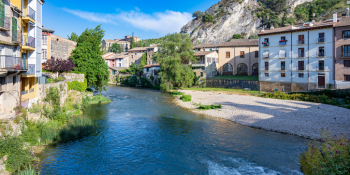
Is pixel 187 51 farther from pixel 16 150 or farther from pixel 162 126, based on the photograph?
pixel 16 150

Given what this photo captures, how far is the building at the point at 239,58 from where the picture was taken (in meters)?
49.6

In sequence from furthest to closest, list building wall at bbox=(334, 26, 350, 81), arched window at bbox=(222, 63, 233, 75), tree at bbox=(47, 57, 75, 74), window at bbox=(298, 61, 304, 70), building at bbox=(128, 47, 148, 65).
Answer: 1. building at bbox=(128, 47, 148, 65)
2. arched window at bbox=(222, 63, 233, 75)
3. window at bbox=(298, 61, 304, 70)
4. building wall at bbox=(334, 26, 350, 81)
5. tree at bbox=(47, 57, 75, 74)

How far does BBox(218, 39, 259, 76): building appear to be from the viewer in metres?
49.6

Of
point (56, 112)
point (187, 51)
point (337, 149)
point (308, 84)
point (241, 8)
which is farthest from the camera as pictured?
point (241, 8)

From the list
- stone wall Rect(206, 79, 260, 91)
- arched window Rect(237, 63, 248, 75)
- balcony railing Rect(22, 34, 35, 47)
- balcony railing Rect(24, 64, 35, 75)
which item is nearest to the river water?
balcony railing Rect(24, 64, 35, 75)

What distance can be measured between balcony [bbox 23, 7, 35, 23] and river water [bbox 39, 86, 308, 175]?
34.9 ft

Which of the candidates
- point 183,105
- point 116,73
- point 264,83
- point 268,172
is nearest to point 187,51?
point 264,83

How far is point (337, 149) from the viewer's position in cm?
819

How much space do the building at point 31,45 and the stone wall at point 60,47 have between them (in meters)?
18.4

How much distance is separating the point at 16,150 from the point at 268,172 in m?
13.3

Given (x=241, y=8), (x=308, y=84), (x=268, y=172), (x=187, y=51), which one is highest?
(x=241, y=8)

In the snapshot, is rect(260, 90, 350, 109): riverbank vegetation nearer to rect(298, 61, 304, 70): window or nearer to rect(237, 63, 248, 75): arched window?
rect(298, 61, 304, 70): window

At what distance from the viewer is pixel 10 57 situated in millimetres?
13828

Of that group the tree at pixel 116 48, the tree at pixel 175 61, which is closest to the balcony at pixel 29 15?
the tree at pixel 175 61
